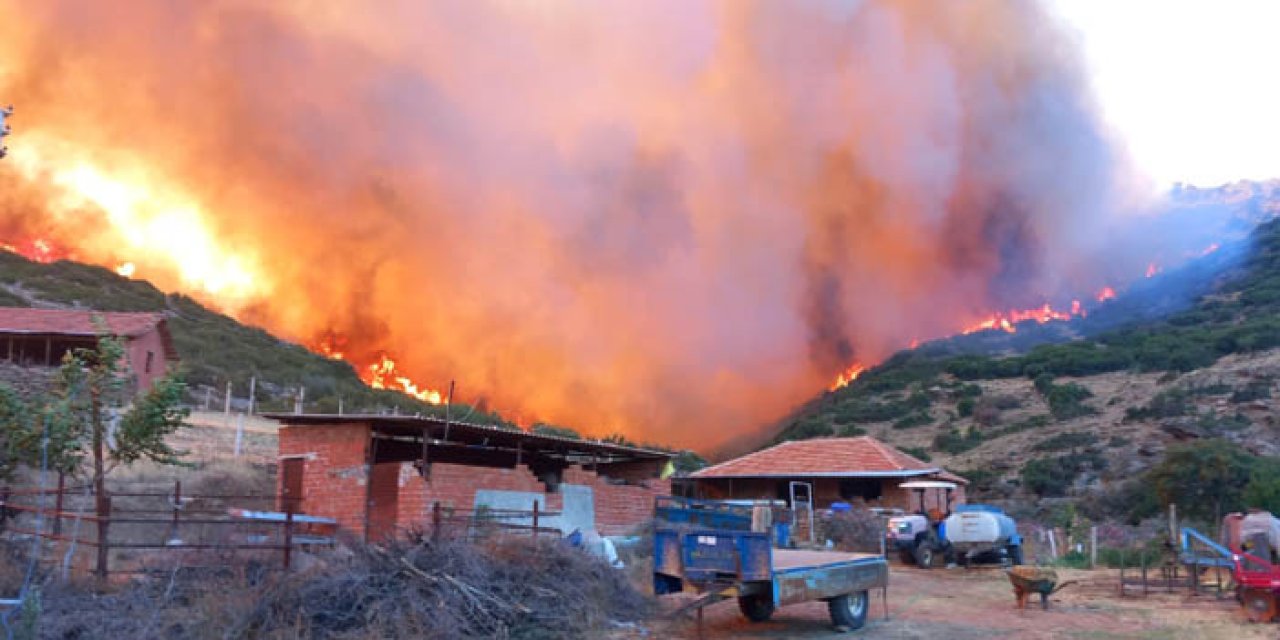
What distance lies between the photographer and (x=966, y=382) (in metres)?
67.6

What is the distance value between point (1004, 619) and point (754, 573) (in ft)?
17.9

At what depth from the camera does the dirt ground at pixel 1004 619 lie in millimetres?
12898

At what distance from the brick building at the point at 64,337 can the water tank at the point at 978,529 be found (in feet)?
89.6

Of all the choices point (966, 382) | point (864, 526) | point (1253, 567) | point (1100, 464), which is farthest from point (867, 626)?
point (966, 382)

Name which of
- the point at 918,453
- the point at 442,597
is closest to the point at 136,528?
the point at 442,597

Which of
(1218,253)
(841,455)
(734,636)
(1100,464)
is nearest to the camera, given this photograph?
(734,636)

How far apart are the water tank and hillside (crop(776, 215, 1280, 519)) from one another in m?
17.7

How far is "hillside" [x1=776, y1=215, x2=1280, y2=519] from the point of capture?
1747 inches

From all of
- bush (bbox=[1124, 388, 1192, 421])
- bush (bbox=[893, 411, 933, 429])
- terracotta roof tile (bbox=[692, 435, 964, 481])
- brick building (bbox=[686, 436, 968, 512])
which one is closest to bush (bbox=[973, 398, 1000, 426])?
bush (bbox=[893, 411, 933, 429])

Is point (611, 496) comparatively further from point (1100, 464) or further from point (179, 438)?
point (1100, 464)

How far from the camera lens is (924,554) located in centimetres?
2541

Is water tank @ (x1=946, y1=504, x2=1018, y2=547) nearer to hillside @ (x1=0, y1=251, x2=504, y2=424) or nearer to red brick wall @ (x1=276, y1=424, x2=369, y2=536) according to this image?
red brick wall @ (x1=276, y1=424, x2=369, y2=536)

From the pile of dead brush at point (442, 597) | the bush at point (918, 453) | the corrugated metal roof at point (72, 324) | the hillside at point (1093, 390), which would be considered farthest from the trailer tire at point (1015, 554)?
the corrugated metal roof at point (72, 324)

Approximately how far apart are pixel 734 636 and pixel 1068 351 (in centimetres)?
6198
